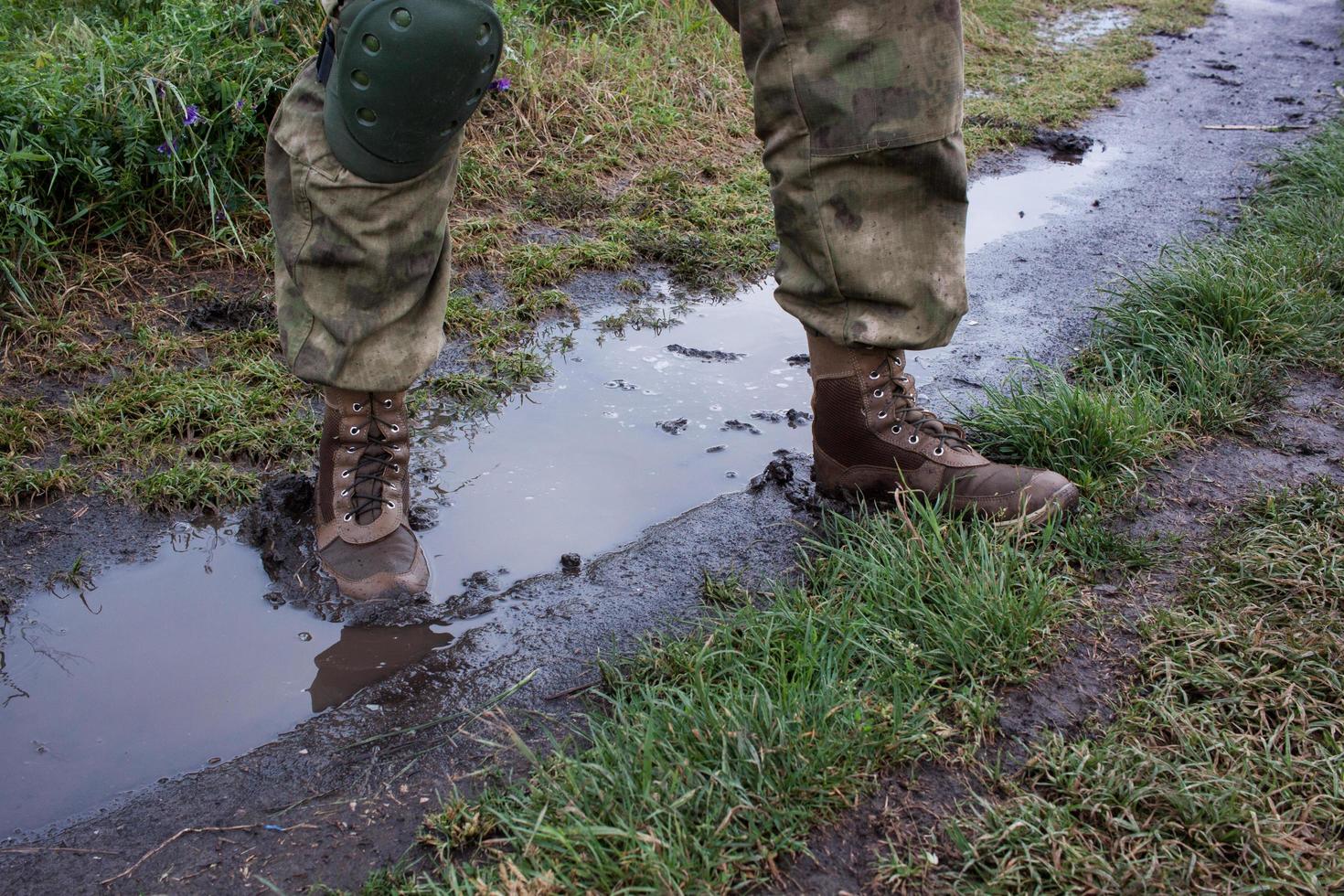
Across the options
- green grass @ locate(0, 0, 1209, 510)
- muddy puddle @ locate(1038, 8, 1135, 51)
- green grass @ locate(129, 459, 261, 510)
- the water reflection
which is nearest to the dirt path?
the water reflection

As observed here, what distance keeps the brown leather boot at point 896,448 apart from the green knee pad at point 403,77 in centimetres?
82

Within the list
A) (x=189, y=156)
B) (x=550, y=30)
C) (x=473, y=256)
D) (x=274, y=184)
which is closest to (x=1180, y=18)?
(x=550, y=30)

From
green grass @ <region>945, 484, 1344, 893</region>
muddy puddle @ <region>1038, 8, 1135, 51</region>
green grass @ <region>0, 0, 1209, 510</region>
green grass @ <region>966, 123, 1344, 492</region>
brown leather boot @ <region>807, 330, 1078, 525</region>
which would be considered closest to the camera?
green grass @ <region>945, 484, 1344, 893</region>

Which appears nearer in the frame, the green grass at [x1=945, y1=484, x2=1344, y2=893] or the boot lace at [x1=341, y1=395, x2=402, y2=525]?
the green grass at [x1=945, y1=484, x2=1344, y2=893]

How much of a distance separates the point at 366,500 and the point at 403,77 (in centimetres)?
81

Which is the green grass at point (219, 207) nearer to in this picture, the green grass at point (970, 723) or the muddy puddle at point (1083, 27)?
the green grass at point (970, 723)

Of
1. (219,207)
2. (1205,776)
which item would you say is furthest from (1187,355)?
(219,207)

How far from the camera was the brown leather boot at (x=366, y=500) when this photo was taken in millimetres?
1924

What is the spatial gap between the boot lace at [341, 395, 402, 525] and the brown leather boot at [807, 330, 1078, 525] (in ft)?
2.84

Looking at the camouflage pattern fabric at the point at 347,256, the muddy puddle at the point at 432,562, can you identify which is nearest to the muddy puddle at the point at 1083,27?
the muddy puddle at the point at 432,562

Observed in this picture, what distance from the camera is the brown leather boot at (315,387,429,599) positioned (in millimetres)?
1924

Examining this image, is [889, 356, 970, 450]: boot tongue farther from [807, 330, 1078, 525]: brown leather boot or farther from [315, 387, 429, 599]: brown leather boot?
[315, 387, 429, 599]: brown leather boot

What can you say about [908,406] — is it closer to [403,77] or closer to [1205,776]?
[1205,776]

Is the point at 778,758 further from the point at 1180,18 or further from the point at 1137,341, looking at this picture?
the point at 1180,18
